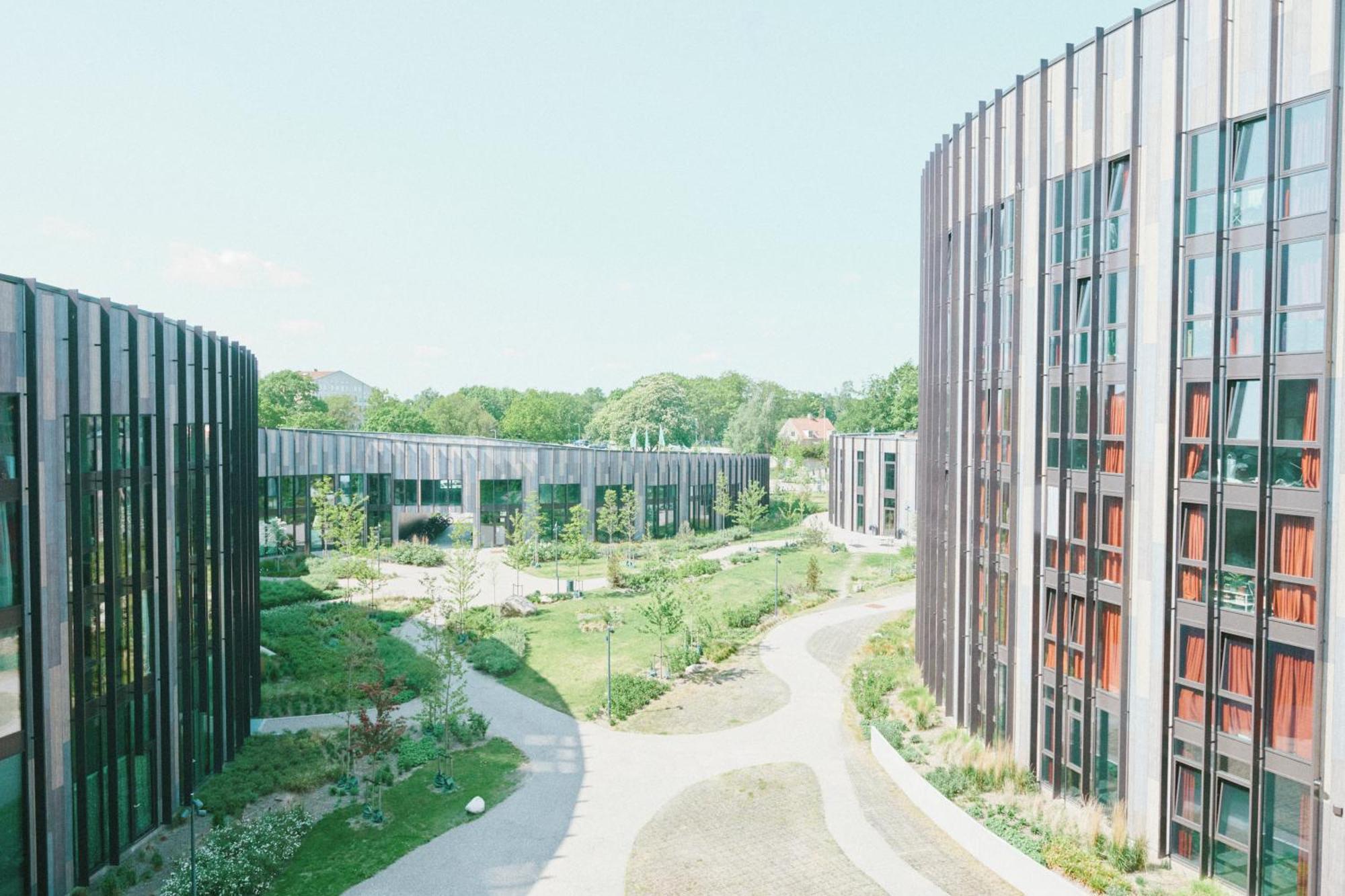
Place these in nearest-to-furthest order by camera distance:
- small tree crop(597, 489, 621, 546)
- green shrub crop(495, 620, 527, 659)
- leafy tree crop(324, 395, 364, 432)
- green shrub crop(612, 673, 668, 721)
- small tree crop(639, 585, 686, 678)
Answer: green shrub crop(612, 673, 668, 721), small tree crop(639, 585, 686, 678), green shrub crop(495, 620, 527, 659), small tree crop(597, 489, 621, 546), leafy tree crop(324, 395, 364, 432)

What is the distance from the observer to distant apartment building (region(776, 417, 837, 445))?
504ft

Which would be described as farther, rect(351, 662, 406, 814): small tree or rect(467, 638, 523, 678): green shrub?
rect(467, 638, 523, 678): green shrub

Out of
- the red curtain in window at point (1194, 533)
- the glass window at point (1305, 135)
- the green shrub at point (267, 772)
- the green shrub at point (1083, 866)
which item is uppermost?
the glass window at point (1305, 135)

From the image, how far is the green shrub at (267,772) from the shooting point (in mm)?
21578

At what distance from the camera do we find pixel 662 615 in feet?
109

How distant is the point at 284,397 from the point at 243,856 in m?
110

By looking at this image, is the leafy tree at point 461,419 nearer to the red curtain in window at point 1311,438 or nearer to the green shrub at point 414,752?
the green shrub at point 414,752

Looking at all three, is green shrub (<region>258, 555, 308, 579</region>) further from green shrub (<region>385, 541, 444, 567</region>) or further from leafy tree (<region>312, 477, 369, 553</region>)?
green shrub (<region>385, 541, 444, 567</region>)

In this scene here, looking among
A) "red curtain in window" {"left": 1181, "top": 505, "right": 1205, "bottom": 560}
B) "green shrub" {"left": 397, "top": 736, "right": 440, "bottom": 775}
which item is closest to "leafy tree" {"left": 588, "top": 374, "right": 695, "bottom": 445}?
"green shrub" {"left": 397, "top": 736, "right": 440, "bottom": 775}

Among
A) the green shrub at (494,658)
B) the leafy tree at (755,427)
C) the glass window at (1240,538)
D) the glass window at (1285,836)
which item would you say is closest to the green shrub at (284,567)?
the green shrub at (494,658)

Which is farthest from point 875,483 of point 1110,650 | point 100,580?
point 100,580

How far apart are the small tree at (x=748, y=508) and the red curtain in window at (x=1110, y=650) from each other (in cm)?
4922

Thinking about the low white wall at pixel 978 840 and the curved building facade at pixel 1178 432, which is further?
the low white wall at pixel 978 840

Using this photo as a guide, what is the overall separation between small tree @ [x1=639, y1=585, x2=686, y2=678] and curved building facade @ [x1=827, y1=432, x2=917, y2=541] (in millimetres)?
34223
